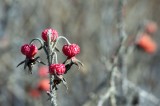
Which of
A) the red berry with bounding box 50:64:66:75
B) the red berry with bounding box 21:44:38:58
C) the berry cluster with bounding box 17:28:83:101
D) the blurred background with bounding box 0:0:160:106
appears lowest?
the red berry with bounding box 50:64:66:75

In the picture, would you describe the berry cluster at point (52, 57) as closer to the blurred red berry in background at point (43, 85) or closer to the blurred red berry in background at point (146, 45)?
the blurred red berry in background at point (43, 85)

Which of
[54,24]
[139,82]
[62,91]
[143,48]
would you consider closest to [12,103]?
[62,91]

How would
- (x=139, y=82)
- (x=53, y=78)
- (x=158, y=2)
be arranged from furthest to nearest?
(x=158, y=2), (x=139, y=82), (x=53, y=78)

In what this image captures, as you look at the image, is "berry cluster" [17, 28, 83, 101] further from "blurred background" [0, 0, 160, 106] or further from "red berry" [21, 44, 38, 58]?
"blurred background" [0, 0, 160, 106]

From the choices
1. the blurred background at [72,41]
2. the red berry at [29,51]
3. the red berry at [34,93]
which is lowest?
the red berry at [29,51]

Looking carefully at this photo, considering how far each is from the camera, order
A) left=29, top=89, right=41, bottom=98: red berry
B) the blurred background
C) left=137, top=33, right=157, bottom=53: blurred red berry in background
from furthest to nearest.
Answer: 1. left=137, top=33, right=157, bottom=53: blurred red berry in background
2. the blurred background
3. left=29, top=89, right=41, bottom=98: red berry

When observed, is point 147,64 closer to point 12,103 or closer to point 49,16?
point 49,16

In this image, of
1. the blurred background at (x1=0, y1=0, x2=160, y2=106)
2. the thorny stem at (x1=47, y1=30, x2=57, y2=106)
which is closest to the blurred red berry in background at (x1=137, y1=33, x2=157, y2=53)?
the blurred background at (x1=0, y1=0, x2=160, y2=106)

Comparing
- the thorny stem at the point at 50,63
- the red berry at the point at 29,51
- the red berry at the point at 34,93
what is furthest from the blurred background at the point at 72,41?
the thorny stem at the point at 50,63
